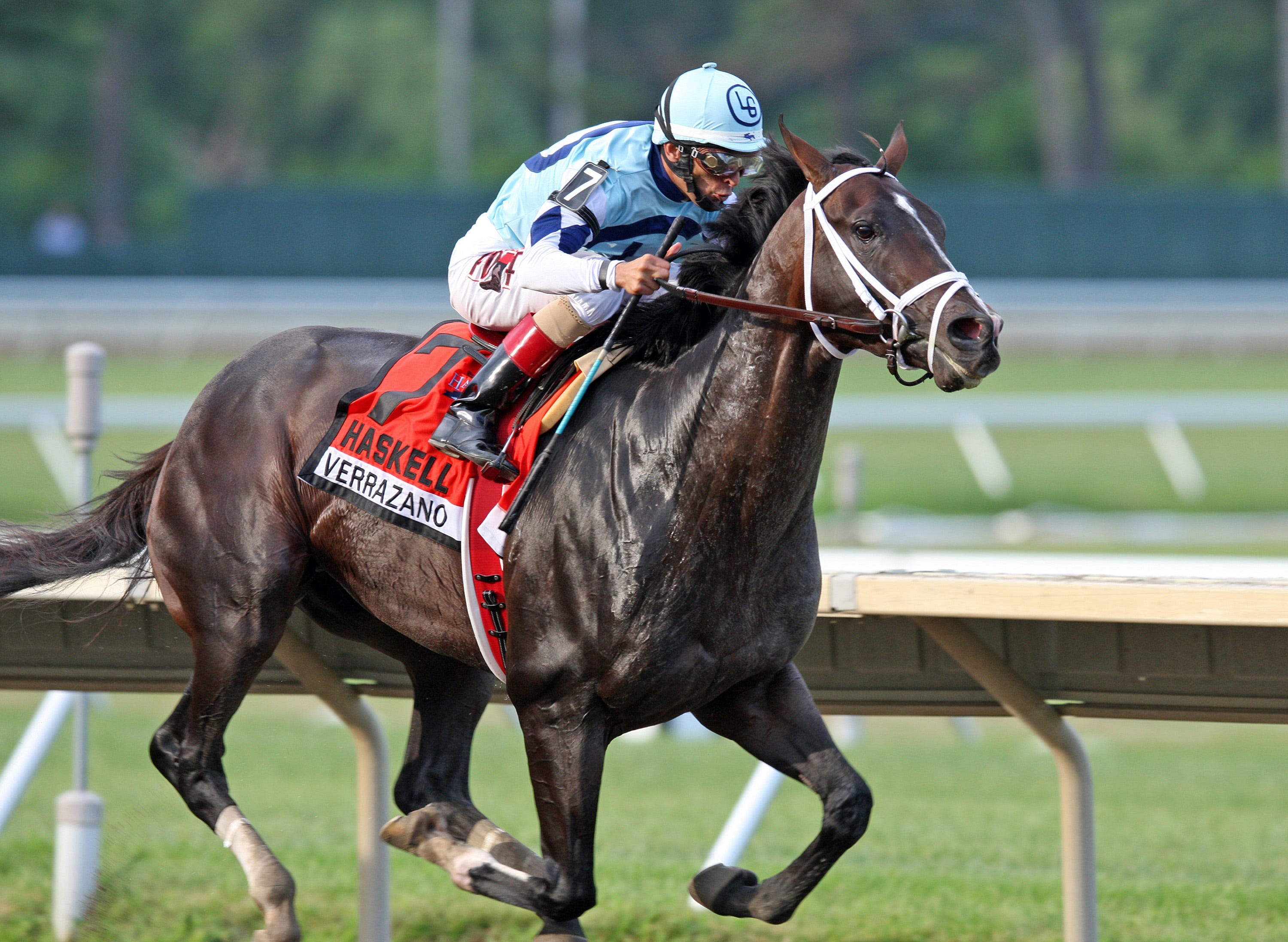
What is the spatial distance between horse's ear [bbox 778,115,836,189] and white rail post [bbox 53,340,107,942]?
90.0 inches

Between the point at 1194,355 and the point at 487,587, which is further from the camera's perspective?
the point at 1194,355

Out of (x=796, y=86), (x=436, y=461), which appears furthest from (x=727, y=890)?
(x=796, y=86)

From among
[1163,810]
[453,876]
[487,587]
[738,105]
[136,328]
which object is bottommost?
[136,328]

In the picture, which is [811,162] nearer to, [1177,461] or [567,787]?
[567,787]

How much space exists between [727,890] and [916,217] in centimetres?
143

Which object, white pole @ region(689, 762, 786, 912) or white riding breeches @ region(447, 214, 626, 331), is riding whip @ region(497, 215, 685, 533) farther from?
white pole @ region(689, 762, 786, 912)

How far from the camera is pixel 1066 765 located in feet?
12.7

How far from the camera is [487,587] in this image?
3.47 meters

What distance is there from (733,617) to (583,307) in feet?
2.30

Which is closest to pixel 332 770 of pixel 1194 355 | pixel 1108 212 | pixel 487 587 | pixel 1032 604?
pixel 487 587

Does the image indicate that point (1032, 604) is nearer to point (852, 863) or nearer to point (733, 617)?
point (733, 617)

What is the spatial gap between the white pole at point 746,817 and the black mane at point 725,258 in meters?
1.50

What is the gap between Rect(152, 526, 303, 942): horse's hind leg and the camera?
3809 millimetres

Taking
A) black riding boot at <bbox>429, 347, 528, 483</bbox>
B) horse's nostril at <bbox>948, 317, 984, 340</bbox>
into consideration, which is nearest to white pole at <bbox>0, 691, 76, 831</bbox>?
black riding boot at <bbox>429, 347, 528, 483</bbox>
